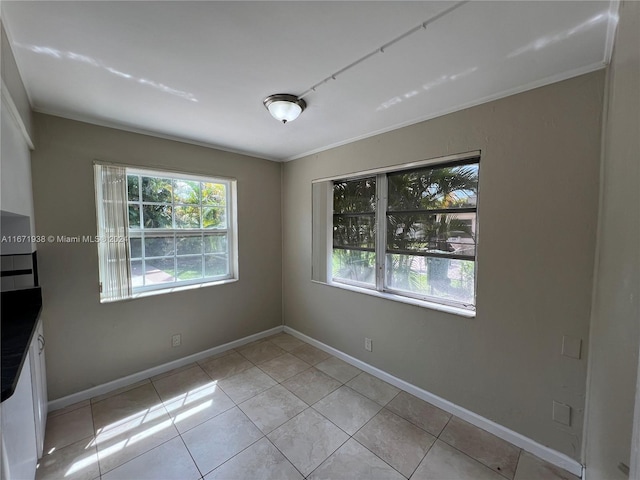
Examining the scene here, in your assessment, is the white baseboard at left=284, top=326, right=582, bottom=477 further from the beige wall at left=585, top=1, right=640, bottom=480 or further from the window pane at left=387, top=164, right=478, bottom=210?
the window pane at left=387, top=164, right=478, bottom=210

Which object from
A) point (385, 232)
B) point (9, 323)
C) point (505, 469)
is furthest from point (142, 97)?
point (505, 469)

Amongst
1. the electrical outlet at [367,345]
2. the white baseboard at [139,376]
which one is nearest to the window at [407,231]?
the electrical outlet at [367,345]

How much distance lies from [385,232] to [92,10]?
234 centimetres

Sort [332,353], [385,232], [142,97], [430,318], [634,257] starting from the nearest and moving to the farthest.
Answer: [634,257], [142,97], [430,318], [385,232], [332,353]

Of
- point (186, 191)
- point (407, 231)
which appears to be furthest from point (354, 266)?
point (186, 191)

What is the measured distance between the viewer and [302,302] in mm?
3287

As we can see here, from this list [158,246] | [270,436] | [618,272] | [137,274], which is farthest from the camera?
[158,246]

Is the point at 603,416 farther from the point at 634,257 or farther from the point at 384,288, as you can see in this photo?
the point at 384,288

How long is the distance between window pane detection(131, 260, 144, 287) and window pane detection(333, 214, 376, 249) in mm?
2016

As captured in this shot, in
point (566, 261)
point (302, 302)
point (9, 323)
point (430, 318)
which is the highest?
point (566, 261)

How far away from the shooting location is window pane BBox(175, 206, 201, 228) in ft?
8.95

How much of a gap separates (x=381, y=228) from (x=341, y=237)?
0.55 meters

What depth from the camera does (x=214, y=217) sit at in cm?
300

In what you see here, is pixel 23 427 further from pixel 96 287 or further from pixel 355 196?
pixel 355 196
